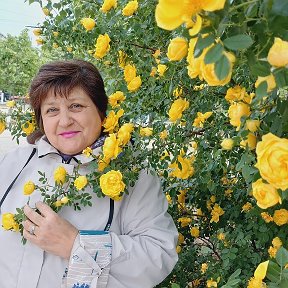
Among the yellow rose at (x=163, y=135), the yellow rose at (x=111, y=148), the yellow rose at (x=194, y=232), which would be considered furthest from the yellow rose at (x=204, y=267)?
the yellow rose at (x=111, y=148)

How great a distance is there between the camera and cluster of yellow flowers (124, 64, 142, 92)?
4.53 ft

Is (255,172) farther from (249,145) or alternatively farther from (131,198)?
(131,198)

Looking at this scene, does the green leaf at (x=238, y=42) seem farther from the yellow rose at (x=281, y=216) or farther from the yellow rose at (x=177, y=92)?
the yellow rose at (x=281, y=216)

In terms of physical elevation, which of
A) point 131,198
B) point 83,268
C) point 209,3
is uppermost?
point 209,3

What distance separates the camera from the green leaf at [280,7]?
49 centimetres

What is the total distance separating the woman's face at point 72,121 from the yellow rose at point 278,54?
974 millimetres

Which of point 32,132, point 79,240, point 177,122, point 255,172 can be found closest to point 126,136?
point 177,122

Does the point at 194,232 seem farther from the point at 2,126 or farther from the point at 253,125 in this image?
the point at 253,125

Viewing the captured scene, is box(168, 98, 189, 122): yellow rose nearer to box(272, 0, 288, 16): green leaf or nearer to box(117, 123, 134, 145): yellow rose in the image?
box(117, 123, 134, 145): yellow rose

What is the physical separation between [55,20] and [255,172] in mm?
A: 1251

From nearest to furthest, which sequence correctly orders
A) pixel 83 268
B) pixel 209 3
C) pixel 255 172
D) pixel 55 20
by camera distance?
pixel 209 3
pixel 255 172
pixel 83 268
pixel 55 20

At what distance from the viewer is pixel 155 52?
146cm

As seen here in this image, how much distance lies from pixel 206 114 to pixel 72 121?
0.44 m

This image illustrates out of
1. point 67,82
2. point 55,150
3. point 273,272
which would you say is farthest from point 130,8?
point 273,272
